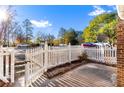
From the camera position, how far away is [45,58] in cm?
461

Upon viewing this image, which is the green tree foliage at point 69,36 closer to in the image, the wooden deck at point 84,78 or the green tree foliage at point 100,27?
the green tree foliage at point 100,27

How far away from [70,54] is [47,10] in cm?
70

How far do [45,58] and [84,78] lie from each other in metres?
0.57

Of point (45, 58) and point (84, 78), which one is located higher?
point (45, 58)

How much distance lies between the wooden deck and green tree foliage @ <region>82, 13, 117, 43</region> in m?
0.34

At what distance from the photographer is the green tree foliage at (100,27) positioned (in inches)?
165

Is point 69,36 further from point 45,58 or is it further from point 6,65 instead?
point 6,65

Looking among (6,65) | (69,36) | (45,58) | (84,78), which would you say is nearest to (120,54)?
(84,78)

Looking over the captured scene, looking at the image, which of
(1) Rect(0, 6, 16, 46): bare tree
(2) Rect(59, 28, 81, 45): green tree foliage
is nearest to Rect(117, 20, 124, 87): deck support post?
(2) Rect(59, 28, 81, 45): green tree foliage

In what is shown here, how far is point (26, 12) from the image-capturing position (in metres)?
4.15

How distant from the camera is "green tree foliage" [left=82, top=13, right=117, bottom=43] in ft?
13.8

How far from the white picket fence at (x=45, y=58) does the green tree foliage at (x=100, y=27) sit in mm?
189

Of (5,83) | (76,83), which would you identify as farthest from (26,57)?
(76,83)

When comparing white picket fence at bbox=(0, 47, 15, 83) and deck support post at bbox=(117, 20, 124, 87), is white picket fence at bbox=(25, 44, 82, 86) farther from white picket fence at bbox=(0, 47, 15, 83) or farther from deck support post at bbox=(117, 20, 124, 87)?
deck support post at bbox=(117, 20, 124, 87)
